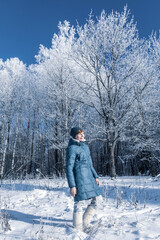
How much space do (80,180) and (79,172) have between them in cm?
11

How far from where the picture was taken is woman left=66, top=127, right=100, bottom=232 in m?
2.29

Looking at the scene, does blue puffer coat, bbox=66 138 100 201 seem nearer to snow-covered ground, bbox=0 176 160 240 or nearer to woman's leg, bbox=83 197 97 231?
woman's leg, bbox=83 197 97 231

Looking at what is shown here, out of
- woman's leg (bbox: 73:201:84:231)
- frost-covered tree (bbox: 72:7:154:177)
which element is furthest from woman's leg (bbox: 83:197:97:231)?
frost-covered tree (bbox: 72:7:154:177)

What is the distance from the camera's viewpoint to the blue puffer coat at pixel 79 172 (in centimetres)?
232

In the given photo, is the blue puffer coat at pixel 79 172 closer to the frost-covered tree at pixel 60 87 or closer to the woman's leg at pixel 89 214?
the woman's leg at pixel 89 214

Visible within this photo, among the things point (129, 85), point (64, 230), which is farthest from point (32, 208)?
point (129, 85)

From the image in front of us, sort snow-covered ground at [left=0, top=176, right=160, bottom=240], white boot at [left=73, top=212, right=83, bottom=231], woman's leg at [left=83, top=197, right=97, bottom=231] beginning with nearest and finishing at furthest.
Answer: snow-covered ground at [left=0, top=176, right=160, bottom=240], white boot at [left=73, top=212, right=83, bottom=231], woman's leg at [left=83, top=197, right=97, bottom=231]

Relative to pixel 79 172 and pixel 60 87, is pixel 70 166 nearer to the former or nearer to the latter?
pixel 79 172

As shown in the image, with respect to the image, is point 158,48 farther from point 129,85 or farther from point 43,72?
point 43,72

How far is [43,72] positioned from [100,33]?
612 centimetres

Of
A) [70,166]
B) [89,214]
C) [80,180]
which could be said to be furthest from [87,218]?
[70,166]

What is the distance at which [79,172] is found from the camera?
2.42 m

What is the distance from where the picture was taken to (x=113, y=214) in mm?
2988

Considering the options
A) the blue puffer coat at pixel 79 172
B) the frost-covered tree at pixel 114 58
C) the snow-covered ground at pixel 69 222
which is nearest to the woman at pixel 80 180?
the blue puffer coat at pixel 79 172
